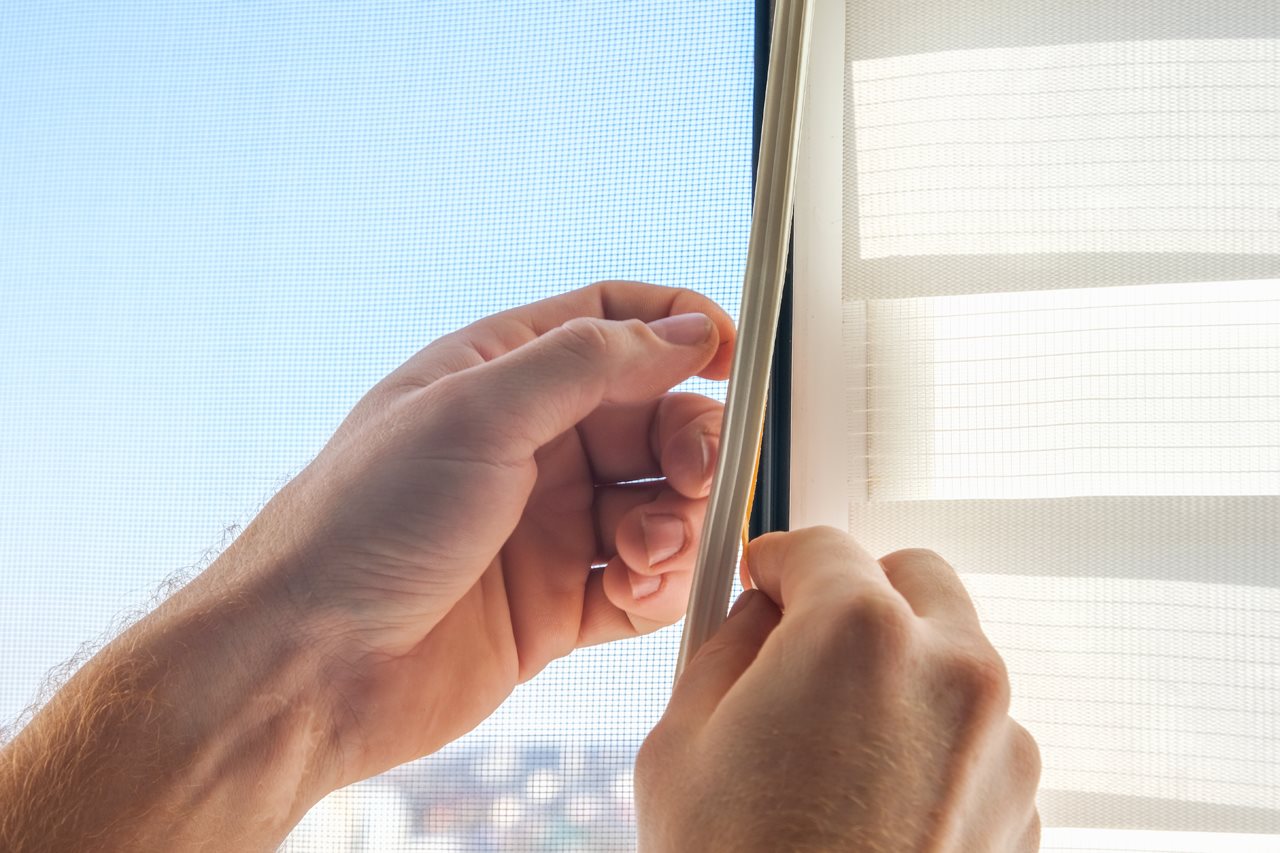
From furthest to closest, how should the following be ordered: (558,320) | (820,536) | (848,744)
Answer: (558,320) → (820,536) → (848,744)

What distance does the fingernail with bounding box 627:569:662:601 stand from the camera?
64 centimetres

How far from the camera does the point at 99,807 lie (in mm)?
556

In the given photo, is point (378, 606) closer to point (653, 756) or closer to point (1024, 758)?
point (653, 756)

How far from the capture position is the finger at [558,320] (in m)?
0.64

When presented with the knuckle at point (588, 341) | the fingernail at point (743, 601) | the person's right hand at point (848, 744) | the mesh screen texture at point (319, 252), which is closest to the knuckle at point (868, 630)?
the person's right hand at point (848, 744)

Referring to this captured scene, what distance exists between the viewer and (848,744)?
0.33 metres

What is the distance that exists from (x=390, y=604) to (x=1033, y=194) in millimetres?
521

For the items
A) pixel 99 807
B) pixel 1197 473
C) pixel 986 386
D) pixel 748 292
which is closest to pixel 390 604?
pixel 99 807

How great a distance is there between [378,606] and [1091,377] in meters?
0.50

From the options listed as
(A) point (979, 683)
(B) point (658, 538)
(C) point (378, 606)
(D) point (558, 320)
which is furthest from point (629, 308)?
(A) point (979, 683)

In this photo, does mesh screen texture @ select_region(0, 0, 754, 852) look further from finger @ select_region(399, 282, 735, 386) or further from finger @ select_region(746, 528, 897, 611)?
finger @ select_region(746, 528, 897, 611)

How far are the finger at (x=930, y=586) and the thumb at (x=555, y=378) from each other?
0.66 ft

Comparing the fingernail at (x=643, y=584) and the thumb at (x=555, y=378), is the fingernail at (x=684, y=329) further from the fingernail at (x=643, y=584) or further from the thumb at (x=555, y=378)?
the fingernail at (x=643, y=584)

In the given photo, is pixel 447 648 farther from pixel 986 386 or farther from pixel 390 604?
pixel 986 386
